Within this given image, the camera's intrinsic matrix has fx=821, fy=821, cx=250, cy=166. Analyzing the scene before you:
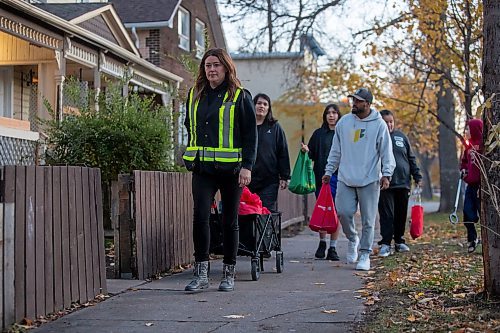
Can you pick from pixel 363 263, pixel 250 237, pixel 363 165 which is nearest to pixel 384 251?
pixel 363 263

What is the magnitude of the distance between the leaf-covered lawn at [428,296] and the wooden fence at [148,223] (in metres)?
2.11

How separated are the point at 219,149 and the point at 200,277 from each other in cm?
114

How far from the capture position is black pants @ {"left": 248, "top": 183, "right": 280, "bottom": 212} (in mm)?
9711

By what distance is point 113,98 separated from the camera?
10.5m

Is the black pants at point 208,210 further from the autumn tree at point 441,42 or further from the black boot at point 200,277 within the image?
the autumn tree at point 441,42

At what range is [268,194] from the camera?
976 centimetres

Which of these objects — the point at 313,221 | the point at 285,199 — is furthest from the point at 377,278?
the point at 285,199

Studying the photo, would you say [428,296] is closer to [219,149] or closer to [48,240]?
[219,149]

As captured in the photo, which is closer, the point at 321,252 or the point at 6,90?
the point at 321,252

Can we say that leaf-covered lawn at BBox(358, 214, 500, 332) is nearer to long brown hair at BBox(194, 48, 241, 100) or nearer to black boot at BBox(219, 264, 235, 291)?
black boot at BBox(219, 264, 235, 291)

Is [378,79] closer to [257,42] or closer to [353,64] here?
[353,64]

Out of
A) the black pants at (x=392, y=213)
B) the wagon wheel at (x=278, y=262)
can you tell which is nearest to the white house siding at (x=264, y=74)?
the black pants at (x=392, y=213)

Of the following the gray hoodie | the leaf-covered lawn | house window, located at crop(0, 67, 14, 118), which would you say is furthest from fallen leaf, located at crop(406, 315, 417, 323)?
house window, located at crop(0, 67, 14, 118)

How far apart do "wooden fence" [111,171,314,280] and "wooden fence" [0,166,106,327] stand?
39.1 inches
